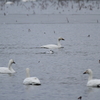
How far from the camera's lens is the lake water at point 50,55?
1334cm

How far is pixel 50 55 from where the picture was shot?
2055cm

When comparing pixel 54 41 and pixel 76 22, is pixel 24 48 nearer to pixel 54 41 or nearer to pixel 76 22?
pixel 54 41

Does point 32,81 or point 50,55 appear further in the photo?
point 50,55

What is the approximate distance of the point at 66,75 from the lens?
1573 cm

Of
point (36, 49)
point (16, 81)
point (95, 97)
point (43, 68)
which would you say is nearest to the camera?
Answer: point (95, 97)

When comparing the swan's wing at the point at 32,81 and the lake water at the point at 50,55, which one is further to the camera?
the swan's wing at the point at 32,81

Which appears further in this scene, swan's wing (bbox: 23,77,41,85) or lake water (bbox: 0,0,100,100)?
swan's wing (bbox: 23,77,41,85)

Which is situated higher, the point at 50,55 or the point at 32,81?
the point at 50,55

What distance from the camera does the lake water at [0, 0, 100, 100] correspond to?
43.8ft

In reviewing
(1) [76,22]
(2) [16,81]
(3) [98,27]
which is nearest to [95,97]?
(2) [16,81]

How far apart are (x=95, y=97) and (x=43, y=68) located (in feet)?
15.4

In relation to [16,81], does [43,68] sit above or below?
above

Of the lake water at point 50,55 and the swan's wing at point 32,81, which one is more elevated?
the lake water at point 50,55

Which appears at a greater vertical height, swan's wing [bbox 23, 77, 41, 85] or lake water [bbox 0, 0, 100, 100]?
lake water [bbox 0, 0, 100, 100]
